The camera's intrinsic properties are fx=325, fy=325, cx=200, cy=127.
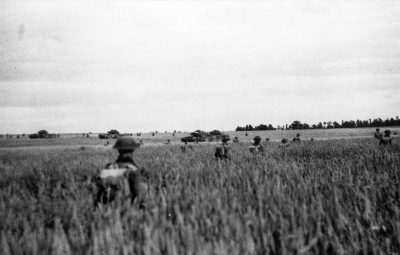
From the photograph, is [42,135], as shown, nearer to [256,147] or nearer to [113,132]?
[113,132]

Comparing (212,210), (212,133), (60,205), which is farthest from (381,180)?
(212,133)

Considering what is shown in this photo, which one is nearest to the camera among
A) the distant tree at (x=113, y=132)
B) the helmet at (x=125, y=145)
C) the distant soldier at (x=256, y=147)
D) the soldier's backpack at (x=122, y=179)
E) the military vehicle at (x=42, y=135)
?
the soldier's backpack at (x=122, y=179)

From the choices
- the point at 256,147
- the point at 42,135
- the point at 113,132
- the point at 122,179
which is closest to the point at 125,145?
the point at 122,179

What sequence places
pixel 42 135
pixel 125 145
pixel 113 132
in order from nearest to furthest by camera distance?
1. pixel 125 145
2. pixel 42 135
3. pixel 113 132

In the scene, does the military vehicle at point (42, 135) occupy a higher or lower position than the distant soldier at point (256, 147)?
higher

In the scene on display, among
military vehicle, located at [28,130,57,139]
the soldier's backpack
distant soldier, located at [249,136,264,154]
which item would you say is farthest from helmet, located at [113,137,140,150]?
military vehicle, located at [28,130,57,139]

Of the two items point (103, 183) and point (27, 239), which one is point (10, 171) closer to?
point (103, 183)

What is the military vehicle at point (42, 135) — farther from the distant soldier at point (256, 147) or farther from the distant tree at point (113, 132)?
the distant soldier at point (256, 147)

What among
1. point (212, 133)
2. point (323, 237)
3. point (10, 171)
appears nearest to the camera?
point (323, 237)

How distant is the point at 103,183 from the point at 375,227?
9.84 ft

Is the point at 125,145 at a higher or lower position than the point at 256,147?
higher

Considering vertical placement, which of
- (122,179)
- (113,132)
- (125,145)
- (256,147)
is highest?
(113,132)

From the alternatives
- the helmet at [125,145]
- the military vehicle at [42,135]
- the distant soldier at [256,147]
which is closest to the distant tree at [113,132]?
the military vehicle at [42,135]

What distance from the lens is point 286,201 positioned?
3984 millimetres
